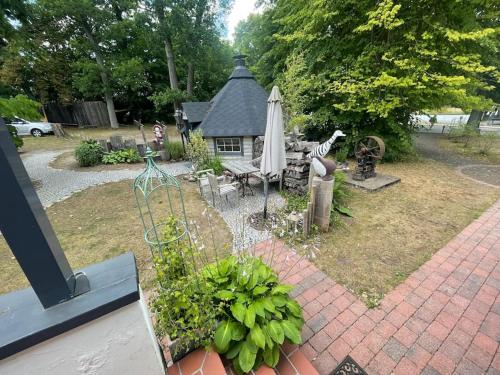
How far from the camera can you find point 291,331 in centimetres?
190

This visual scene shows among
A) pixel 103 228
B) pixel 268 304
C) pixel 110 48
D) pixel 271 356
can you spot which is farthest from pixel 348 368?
pixel 110 48

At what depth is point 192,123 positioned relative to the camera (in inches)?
395

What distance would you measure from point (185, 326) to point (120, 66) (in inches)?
805

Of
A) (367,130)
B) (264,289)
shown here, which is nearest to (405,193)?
(367,130)

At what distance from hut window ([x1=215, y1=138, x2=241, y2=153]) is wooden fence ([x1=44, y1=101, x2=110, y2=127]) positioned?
16042mm

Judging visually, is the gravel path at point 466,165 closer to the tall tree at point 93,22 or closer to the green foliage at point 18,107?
the green foliage at point 18,107

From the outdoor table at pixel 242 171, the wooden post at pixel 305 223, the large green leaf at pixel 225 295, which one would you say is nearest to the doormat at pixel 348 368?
the large green leaf at pixel 225 295

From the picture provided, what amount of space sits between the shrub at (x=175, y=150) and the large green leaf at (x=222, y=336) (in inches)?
367

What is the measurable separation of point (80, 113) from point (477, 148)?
93.4ft

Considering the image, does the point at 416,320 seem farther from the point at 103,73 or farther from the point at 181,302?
the point at 103,73

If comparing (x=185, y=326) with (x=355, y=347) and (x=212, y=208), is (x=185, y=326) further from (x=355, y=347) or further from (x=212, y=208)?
(x=212, y=208)

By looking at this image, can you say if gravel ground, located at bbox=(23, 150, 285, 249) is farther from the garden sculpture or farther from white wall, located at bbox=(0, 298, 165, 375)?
the garden sculpture

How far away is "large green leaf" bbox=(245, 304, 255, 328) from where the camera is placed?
5.87 ft

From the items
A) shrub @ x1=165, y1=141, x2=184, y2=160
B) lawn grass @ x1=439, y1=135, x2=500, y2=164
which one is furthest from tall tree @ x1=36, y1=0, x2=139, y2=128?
lawn grass @ x1=439, y1=135, x2=500, y2=164
